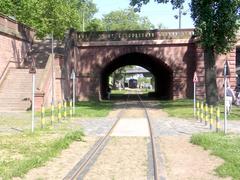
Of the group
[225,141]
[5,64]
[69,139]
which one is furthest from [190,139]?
[5,64]

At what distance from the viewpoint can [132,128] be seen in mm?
19609

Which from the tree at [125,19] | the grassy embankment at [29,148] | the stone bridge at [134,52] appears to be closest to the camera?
the grassy embankment at [29,148]

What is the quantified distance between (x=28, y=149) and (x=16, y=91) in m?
19.1

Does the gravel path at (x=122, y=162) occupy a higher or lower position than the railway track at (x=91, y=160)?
lower

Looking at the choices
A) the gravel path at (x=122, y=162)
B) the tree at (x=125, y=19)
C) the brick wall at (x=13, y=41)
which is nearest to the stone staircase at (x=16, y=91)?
the brick wall at (x=13, y=41)

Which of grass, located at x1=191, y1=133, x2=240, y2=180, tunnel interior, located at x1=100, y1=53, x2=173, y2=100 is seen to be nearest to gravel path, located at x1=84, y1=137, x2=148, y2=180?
grass, located at x1=191, y1=133, x2=240, y2=180

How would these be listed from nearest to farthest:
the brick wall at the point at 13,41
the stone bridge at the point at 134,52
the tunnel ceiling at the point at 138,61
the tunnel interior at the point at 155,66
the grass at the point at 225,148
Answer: the grass at the point at 225,148
the brick wall at the point at 13,41
the stone bridge at the point at 134,52
the tunnel interior at the point at 155,66
the tunnel ceiling at the point at 138,61

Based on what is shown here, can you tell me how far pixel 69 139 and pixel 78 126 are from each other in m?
5.06

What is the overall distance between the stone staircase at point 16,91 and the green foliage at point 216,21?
11.0 m

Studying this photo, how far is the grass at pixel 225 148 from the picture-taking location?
33.3 feet

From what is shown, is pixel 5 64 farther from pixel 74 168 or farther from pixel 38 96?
pixel 74 168

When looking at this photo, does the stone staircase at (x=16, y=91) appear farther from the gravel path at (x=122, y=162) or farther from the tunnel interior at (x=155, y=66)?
the gravel path at (x=122, y=162)

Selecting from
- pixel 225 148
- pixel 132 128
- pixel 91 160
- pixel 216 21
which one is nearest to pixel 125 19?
pixel 216 21

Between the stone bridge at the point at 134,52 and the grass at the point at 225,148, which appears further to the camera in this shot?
the stone bridge at the point at 134,52
